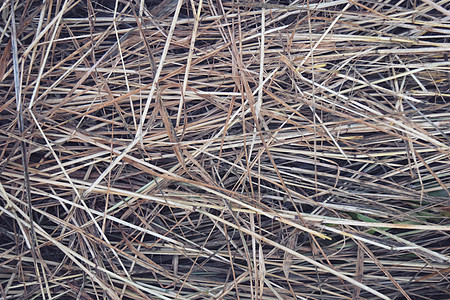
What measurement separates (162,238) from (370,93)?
733 mm

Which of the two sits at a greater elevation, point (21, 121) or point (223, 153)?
point (21, 121)

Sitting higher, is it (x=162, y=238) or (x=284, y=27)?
(x=284, y=27)

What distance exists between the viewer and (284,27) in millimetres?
1038

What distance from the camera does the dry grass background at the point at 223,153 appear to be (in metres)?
1.03

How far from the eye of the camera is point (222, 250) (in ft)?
3.59

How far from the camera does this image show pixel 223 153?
1067 mm

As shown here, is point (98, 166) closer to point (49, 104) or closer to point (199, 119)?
point (49, 104)

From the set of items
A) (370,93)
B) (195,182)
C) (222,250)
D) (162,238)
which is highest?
(370,93)

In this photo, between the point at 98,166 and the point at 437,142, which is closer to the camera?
the point at 437,142

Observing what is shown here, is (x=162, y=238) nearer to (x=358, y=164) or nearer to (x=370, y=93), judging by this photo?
(x=358, y=164)

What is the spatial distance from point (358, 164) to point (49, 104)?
3.04ft

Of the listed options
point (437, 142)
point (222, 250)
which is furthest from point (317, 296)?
point (437, 142)

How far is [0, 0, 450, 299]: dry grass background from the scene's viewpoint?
1027 mm

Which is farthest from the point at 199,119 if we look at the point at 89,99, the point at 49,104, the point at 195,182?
the point at 49,104
